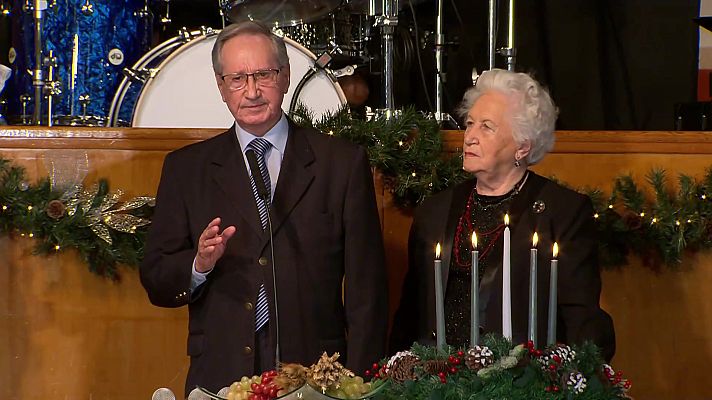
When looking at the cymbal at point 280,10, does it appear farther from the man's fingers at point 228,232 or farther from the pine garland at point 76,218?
the man's fingers at point 228,232

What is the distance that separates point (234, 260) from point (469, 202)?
603 millimetres

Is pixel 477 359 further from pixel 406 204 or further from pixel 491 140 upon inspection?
pixel 406 204

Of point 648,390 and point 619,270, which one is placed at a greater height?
point 619,270

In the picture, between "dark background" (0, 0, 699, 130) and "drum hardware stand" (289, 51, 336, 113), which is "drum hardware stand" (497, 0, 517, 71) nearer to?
"drum hardware stand" (289, 51, 336, 113)

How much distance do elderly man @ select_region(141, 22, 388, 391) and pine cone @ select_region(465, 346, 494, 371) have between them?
1.06 metres

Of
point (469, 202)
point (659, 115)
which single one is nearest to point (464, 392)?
point (469, 202)

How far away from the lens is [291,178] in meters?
2.88

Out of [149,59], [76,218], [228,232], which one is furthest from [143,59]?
[228,232]

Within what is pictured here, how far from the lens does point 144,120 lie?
13.1 ft

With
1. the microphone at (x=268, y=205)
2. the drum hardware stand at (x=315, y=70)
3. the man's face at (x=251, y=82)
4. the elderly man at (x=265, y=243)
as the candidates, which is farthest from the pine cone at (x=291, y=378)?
the drum hardware stand at (x=315, y=70)

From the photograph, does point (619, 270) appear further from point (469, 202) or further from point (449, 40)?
point (449, 40)

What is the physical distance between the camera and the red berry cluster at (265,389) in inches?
70.3

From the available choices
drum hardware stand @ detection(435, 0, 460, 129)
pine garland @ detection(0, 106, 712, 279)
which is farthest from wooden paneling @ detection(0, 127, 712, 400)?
drum hardware stand @ detection(435, 0, 460, 129)

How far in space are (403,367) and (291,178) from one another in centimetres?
109
